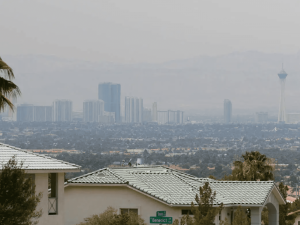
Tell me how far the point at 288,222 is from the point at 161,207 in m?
16.3

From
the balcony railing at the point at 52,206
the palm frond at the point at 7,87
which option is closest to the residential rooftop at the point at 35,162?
the balcony railing at the point at 52,206

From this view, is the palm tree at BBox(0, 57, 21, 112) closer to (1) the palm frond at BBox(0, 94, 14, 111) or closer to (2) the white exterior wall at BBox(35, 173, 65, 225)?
(1) the palm frond at BBox(0, 94, 14, 111)

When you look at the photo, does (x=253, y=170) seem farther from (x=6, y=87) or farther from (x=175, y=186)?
(x=6, y=87)

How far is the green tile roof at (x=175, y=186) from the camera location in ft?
106

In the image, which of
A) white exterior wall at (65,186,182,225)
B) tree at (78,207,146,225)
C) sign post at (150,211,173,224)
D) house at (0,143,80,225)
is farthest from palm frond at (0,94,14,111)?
white exterior wall at (65,186,182,225)

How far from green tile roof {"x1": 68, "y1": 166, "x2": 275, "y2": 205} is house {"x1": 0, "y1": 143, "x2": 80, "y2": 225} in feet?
22.6

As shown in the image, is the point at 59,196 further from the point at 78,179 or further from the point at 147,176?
the point at 147,176

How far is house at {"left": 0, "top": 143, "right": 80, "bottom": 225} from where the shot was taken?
24125 millimetres

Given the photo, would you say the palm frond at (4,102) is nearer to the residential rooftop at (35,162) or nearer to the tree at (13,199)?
the tree at (13,199)

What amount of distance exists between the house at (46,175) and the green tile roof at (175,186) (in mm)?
6895

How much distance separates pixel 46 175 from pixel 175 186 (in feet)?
36.7

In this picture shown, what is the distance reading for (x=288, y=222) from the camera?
45.4m

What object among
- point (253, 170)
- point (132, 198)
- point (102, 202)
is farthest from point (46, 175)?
point (253, 170)

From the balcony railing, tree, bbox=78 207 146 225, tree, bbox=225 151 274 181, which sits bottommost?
tree, bbox=78 207 146 225
